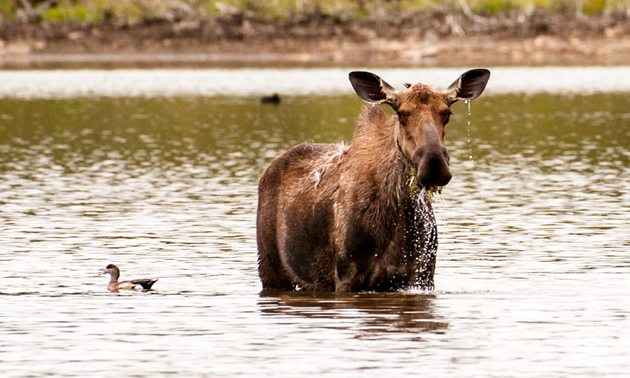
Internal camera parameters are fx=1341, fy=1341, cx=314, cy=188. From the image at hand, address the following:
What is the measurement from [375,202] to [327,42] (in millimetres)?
64051

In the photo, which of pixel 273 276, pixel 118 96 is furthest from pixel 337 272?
pixel 118 96

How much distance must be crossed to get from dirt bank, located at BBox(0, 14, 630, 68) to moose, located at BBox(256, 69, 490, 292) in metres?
57.7

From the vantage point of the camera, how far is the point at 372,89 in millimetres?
11742

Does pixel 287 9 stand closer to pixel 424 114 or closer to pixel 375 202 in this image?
pixel 375 202

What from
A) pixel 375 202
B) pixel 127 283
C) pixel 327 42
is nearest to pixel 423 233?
pixel 375 202

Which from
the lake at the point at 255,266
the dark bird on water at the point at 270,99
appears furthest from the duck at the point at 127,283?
the dark bird on water at the point at 270,99

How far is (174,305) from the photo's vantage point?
42.4 ft

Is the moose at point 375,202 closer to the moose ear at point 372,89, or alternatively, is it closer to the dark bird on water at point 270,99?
the moose ear at point 372,89

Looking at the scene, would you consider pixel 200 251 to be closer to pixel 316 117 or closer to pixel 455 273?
pixel 455 273

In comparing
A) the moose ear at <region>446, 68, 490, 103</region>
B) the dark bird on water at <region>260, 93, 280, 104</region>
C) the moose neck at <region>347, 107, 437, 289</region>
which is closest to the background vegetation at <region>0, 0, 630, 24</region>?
the dark bird on water at <region>260, 93, 280, 104</region>

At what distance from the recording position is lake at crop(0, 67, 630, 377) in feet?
34.2

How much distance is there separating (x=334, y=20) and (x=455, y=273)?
62.9 meters

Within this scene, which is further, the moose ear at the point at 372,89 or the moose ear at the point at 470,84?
the moose ear at the point at 470,84

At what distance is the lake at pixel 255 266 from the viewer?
34.2 ft
